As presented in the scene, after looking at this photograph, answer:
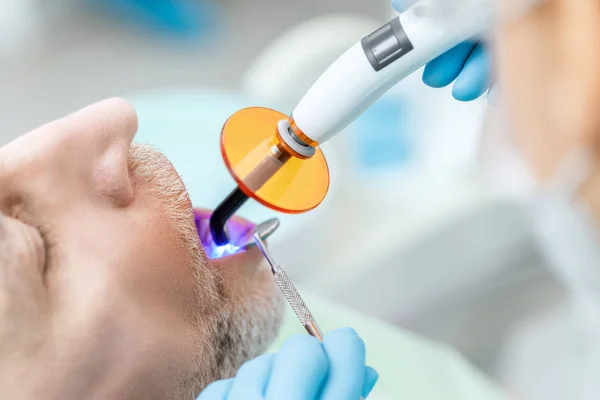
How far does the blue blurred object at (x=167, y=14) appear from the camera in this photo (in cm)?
212

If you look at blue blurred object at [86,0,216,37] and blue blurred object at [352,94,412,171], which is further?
blue blurred object at [86,0,216,37]

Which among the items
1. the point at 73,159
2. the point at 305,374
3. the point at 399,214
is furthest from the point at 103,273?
the point at 399,214

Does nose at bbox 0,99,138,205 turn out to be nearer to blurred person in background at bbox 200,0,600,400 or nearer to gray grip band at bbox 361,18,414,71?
gray grip band at bbox 361,18,414,71

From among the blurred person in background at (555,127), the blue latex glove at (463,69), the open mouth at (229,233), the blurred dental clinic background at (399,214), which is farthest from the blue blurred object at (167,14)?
the blurred person in background at (555,127)

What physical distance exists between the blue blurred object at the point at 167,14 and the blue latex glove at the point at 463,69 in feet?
5.00

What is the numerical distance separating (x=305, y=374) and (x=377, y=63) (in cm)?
33

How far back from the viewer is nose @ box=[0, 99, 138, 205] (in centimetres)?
72

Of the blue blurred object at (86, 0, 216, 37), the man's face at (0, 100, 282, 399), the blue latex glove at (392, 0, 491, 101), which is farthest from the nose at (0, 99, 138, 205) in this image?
the blue blurred object at (86, 0, 216, 37)

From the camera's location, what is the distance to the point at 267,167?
2.33 feet

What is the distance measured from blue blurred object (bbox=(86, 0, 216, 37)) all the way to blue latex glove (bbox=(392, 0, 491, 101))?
1524 millimetres

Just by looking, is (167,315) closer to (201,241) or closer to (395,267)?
(201,241)

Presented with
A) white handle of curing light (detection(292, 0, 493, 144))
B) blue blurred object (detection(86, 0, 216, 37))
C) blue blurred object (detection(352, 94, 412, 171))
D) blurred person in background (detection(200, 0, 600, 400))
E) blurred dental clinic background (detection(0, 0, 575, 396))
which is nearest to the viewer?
blurred person in background (detection(200, 0, 600, 400))

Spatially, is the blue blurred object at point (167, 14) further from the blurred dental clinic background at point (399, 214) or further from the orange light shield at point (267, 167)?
the orange light shield at point (267, 167)

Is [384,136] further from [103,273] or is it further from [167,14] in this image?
[103,273]
